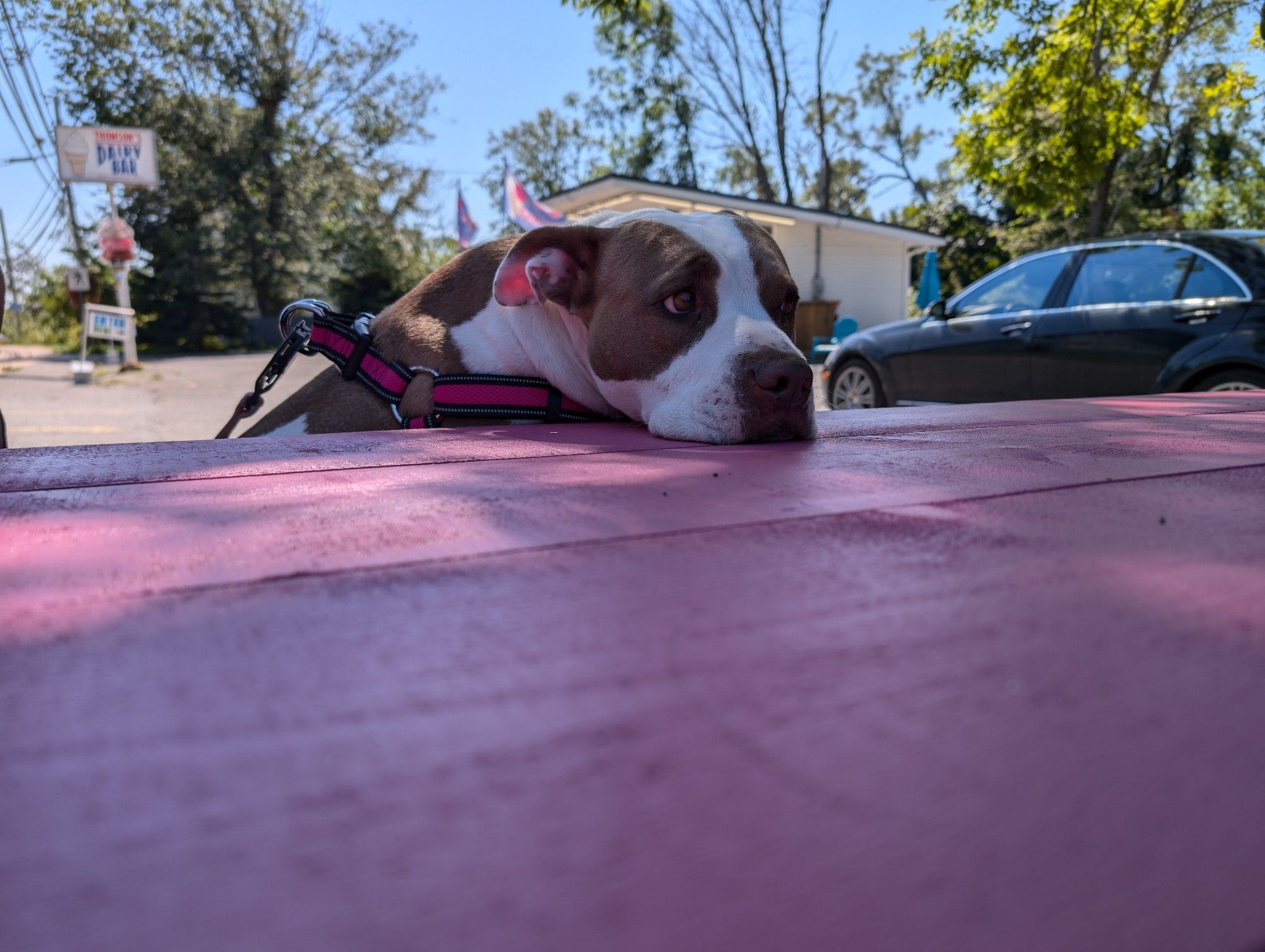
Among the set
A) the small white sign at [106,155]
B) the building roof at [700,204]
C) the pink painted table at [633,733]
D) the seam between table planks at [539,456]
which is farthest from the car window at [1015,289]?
the small white sign at [106,155]

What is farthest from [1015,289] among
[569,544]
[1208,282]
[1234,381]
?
[569,544]

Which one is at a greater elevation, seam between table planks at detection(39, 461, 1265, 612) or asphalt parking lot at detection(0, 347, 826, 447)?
seam between table planks at detection(39, 461, 1265, 612)

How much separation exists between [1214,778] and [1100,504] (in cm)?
66

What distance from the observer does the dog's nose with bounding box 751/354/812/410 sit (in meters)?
2.07

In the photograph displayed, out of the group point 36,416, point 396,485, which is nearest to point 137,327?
point 36,416

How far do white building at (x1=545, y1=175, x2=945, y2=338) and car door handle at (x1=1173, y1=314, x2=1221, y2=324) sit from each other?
15621mm

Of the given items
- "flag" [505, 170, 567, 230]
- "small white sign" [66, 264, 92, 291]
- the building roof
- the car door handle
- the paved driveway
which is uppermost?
the building roof

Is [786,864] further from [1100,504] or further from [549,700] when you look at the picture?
[1100,504]

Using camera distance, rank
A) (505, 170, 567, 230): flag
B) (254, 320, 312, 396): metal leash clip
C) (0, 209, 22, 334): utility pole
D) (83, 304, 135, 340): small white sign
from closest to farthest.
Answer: (254, 320, 312, 396): metal leash clip → (505, 170, 567, 230): flag → (83, 304, 135, 340): small white sign → (0, 209, 22, 334): utility pole

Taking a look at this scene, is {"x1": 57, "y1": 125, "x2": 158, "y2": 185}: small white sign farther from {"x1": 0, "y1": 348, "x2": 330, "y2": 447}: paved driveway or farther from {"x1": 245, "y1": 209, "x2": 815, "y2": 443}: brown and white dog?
{"x1": 245, "y1": 209, "x2": 815, "y2": 443}: brown and white dog

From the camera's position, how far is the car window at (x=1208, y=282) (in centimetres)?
Answer: 557

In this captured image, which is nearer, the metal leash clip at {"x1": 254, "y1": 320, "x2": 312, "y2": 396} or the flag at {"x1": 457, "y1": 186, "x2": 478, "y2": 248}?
the metal leash clip at {"x1": 254, "y1": 320, "x2": 312, "y2": 396}

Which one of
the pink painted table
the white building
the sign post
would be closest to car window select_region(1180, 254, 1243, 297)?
the pink painted table

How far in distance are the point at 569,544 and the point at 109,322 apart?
19.5 metres
